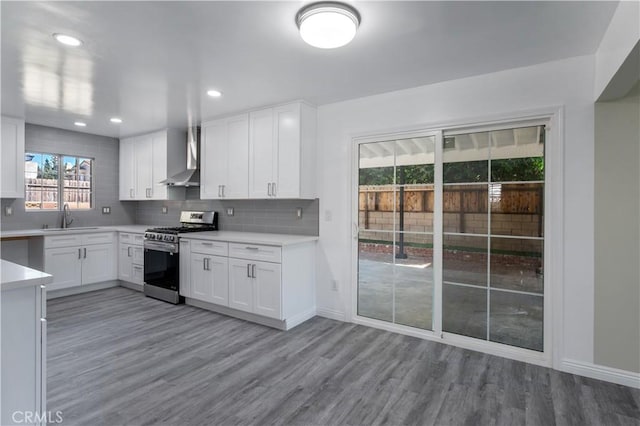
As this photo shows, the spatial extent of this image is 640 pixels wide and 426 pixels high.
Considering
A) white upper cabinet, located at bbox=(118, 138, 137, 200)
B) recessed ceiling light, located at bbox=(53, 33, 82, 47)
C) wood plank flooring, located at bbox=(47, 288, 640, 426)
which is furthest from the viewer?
white upper cabinet, located at bbox=(118, 138, 137, 200)

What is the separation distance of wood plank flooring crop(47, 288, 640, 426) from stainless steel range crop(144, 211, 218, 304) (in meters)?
0.86

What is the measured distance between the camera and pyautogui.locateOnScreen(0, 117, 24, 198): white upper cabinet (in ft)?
14.0

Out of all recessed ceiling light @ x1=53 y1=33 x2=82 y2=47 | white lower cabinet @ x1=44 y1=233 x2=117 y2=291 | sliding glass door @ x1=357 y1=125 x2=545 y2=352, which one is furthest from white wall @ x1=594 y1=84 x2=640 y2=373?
white lower cabinet @ x1=44 y1=233 x2=117 y2=291

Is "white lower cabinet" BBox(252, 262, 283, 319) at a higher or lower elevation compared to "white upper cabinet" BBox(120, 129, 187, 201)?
lower

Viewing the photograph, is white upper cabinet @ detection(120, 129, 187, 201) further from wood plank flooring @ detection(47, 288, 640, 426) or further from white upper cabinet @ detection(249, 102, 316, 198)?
wood plank flooring @ detection(47, 288, 640, 426)

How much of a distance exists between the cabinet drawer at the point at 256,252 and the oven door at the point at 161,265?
102 centimetres

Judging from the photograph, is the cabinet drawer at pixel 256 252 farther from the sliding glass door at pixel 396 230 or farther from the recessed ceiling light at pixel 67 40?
the recessed ceiling light at pixel 67 40

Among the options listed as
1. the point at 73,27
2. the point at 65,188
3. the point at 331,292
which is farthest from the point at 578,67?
the point at 65,188

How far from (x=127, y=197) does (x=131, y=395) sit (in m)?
4.24

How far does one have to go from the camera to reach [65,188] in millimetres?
5215

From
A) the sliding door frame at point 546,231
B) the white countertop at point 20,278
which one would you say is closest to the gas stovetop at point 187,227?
the white countertop at point 20,278

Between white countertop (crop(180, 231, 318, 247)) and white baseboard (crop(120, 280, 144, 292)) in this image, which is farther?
white baseboard (crop(120, 280, 144, 292))

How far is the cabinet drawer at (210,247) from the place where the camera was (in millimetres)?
3875

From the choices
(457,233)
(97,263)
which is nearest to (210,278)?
(97,263)
